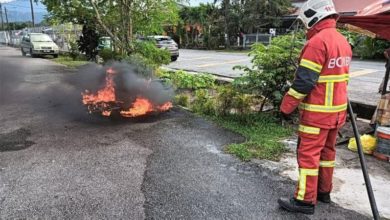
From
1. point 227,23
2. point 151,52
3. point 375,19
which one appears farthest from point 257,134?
point 227,23

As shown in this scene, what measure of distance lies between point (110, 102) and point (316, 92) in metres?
5.45

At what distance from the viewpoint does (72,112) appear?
7270 mm

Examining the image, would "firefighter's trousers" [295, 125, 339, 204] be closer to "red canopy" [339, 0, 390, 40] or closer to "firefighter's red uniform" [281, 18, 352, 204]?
"firefighter's red uniform" [281, 18, 352, 204]

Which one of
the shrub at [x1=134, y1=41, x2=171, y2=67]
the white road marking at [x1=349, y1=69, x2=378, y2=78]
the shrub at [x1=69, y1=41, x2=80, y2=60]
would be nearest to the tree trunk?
the shrub at [x1=69, y1=41, x2=80, y2=60]

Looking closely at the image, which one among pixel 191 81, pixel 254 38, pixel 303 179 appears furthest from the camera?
pixel 254 38

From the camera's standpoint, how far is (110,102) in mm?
7672

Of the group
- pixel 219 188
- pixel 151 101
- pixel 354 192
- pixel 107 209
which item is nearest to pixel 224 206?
pixel 219 188

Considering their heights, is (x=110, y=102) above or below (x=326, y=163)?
below

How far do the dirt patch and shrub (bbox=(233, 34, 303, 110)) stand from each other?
389cm

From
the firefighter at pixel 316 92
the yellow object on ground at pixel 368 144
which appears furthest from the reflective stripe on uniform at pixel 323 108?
the yellow object on ground at pixel 368 144

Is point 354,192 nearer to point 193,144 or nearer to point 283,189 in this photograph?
point 283,189

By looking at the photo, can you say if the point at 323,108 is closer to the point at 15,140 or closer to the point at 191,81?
the point at 15,140

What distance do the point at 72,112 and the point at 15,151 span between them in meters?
2.29

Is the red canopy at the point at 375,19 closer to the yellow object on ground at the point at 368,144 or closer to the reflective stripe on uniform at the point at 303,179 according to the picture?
the yellow object on ground at the point at 368,144
